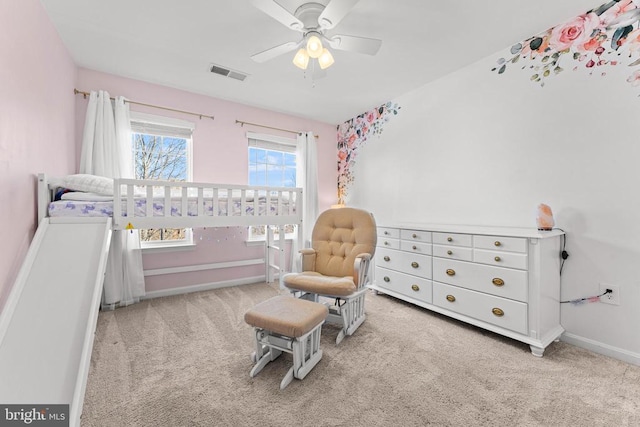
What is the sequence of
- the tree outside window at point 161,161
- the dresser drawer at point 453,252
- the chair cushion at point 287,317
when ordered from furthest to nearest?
the tree outside window at point 161,161, the dresser drawer at point 453,252, the chair cushion at point 287,317

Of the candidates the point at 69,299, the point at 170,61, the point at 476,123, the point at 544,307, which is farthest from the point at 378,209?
the point at 69,299

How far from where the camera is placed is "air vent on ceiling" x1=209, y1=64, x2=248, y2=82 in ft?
9.04

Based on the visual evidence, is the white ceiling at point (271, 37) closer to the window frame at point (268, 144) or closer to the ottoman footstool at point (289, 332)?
the window frame at point (268, 144)

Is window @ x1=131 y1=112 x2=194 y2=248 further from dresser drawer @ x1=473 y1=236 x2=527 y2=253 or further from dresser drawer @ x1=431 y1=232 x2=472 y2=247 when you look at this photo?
dresser drawer @ x1=473 y1=236 x2=527 y2=253

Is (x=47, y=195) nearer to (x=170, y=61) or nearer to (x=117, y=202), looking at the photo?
(x=117, y=202)

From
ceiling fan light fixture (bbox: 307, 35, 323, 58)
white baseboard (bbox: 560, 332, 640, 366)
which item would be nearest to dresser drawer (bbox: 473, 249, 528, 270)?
white baseboard (bbox: 560, 332, 640, 366)

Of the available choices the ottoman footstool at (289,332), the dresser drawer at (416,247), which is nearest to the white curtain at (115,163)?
the ottoman footstool at (289,332)

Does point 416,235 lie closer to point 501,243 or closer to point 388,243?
point 388,243

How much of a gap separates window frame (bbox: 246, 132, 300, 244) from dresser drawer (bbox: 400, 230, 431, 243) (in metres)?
1.78

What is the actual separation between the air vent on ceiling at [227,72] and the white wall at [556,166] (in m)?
2.00

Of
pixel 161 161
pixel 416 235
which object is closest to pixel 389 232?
pixel 416 235

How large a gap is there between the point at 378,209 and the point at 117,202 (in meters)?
2.95

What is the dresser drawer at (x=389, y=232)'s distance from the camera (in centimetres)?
288

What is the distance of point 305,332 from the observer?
1560 millimetres
